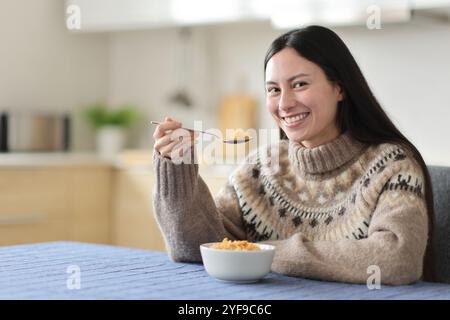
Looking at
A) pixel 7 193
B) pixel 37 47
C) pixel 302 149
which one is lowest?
pixel 7 193

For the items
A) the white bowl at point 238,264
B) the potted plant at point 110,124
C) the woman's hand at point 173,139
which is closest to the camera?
the white bowl at point 238,264

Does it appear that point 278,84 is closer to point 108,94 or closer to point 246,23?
point 246,23

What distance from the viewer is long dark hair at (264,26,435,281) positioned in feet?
5.74

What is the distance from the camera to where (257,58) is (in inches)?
152

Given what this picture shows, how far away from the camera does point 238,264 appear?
1.36 metres

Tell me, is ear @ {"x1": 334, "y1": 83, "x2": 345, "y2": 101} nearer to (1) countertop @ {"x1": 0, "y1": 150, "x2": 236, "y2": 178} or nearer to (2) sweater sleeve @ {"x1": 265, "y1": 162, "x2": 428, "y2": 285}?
(2) sweater sleeve @ {"x1": 265, "y1": 162, "x2": 428, "y2": 285}

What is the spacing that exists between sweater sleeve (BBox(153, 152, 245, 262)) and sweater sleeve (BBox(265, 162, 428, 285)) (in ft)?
0.70

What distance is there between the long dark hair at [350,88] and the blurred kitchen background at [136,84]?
4.29ft

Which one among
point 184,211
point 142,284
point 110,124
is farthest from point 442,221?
point 110,124

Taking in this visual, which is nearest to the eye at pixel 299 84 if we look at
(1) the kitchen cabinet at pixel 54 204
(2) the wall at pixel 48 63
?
(1) the kitchen cabinet at pixel 54 204

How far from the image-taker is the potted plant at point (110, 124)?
4.20 m

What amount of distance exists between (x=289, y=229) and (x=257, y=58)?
7.12 ft

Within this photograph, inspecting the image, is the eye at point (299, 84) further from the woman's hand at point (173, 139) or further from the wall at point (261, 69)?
the wall at point (261, 69)
